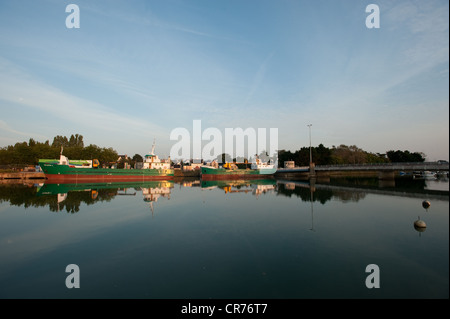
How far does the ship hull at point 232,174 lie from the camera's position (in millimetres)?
78750

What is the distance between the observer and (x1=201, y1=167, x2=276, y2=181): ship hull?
258 ft

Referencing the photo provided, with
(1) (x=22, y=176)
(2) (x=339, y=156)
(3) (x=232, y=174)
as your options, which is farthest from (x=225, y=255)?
(2) (x=339, y=156)

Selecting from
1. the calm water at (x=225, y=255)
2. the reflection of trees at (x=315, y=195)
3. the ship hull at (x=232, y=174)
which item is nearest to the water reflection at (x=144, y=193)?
the reflection of trees at (x=315, y=195)

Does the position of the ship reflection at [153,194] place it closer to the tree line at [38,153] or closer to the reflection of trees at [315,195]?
the reflection of trees at [315,195]

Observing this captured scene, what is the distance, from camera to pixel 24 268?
937 cm

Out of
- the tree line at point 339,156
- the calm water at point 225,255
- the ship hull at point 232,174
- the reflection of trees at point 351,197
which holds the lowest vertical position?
the reflection of trees at point 351,197

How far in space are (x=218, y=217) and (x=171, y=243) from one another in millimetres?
7313

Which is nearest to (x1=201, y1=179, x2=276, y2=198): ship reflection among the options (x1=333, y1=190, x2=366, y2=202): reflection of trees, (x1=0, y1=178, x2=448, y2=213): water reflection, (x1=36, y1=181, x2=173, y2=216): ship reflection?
(x1=0, y1=178, x2=448, y2=213): water reflection

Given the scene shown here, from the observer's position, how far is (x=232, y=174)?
272 feet

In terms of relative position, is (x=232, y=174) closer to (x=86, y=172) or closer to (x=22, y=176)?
(x=86, y=172)

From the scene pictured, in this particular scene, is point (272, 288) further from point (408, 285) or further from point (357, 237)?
point (357, 237)

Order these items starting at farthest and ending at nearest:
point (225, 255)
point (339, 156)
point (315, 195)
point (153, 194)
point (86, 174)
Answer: point (339, 156) < point (86, 174) < point (153, 194) < point (315, 195) < point (225, 255)

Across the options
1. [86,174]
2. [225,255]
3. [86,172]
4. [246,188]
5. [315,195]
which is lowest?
[246,188]
